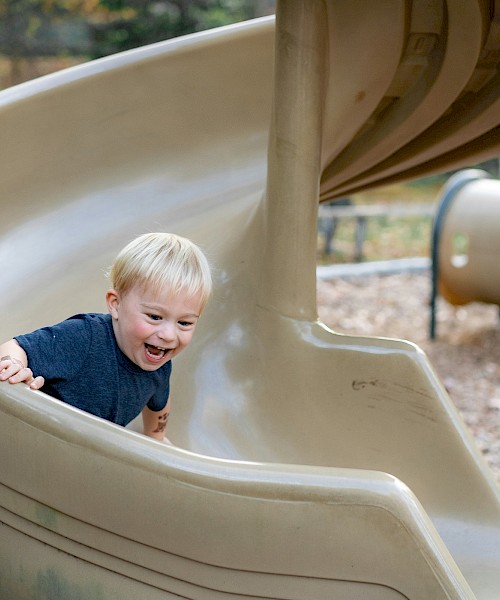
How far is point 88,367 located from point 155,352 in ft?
0.49

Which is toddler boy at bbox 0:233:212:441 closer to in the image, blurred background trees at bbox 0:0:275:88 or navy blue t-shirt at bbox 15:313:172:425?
navy blue t-shirt at bbox 15:313:172:425

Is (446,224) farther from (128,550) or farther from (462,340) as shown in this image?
(128,550)

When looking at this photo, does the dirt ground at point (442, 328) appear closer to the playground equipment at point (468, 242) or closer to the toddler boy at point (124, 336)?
the playground equipment at point (468, 242)

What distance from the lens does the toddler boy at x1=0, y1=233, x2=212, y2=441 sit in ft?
6.35

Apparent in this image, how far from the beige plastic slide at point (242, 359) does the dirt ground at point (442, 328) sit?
1.23 metres

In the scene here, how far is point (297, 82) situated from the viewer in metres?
2.48

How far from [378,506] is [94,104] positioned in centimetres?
222

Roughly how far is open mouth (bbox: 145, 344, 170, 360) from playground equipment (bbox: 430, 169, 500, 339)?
3269 mm

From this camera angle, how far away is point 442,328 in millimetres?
5641

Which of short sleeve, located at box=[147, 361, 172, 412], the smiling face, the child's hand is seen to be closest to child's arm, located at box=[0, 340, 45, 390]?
the child's hand

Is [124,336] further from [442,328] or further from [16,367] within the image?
[442,328]

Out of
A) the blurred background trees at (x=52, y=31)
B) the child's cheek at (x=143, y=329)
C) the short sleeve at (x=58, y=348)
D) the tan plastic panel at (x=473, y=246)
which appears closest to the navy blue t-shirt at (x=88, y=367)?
the short sleeve at (x=58, y=348)

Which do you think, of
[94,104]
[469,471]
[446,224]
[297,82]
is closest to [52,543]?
[469,471]

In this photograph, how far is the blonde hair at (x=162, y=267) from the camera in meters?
1.94
